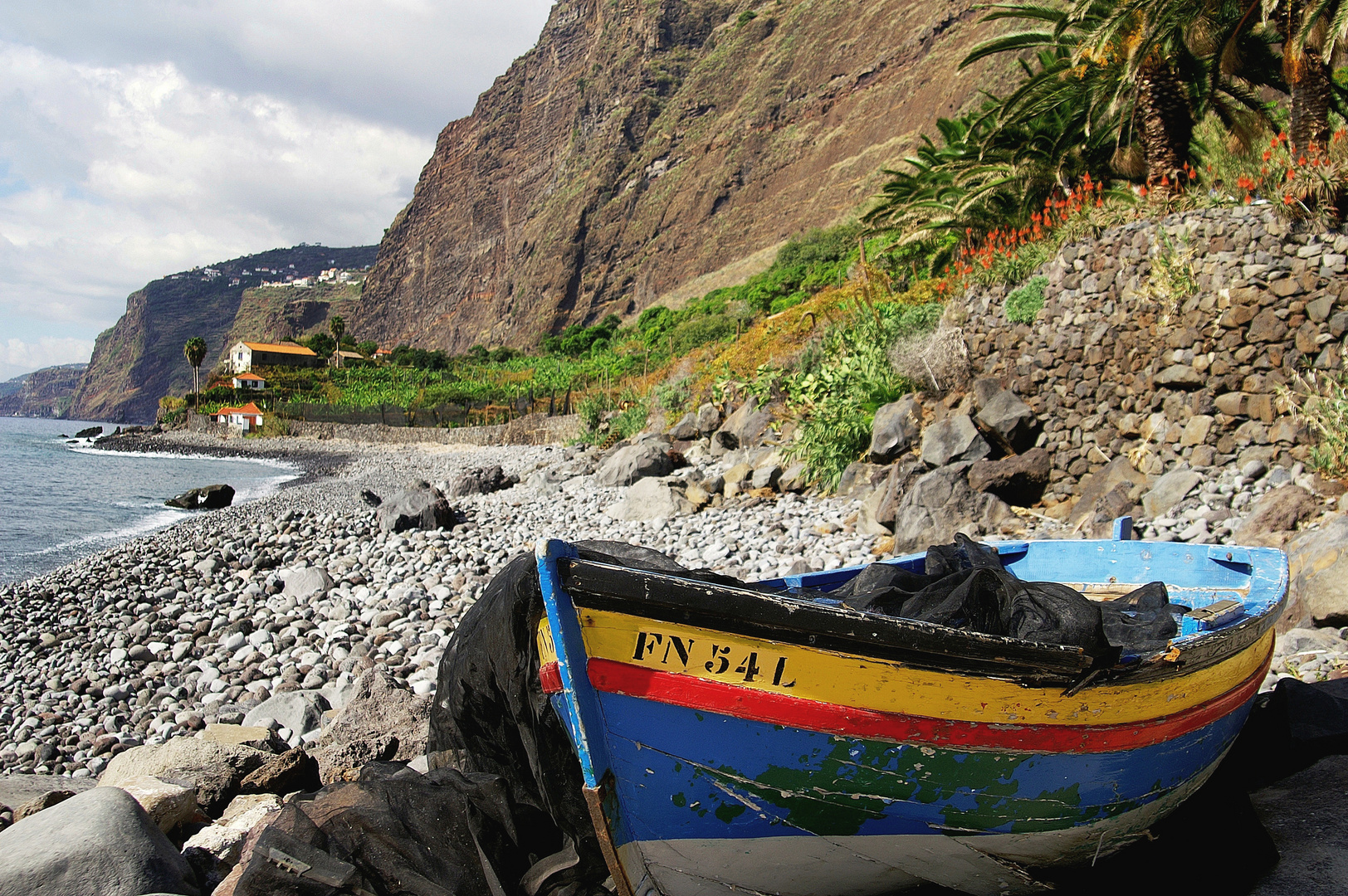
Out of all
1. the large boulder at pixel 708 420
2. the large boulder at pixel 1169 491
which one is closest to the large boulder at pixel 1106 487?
the large boulder at pixel 1169 491

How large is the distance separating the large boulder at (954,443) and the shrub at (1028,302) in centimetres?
155

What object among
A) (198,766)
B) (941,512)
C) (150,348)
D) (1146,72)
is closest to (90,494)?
(198,766)

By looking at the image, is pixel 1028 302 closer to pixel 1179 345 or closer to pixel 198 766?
pixel 1179 345

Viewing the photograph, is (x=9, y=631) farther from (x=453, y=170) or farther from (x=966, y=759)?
(x=453, y=170)

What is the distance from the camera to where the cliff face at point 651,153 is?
163ft

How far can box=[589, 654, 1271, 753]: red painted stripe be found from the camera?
84.8 inches

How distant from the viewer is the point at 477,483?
48.2ft

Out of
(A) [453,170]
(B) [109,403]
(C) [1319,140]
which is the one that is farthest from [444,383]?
(B) [109,403]

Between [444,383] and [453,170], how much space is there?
68.4 metres

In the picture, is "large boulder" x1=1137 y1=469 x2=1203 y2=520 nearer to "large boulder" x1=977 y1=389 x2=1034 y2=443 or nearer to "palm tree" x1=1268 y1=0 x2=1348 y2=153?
"large boulder" x1=977 y1=389 x2=1034 y2=443

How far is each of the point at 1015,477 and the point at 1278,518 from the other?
233 cm

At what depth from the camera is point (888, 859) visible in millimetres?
2426

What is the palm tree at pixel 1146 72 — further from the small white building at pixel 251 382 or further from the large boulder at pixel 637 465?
the small white building at pixel 251 382

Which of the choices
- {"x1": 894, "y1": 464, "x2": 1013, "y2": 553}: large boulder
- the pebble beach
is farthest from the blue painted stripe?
{"x1": 894, "y1": 464, "x2": 1013, "y2": 553}: large boulder
